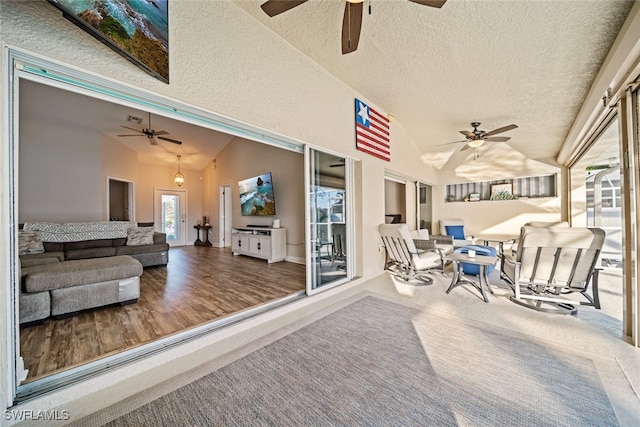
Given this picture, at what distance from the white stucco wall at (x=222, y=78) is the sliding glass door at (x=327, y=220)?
0.25 m

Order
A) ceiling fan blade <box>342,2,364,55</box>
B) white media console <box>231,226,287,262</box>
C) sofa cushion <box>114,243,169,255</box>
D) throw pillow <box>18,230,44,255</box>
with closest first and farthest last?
ceiling fan blade <box>342,2,364,55</box>, throw pillow <box>18,230,44,255</box>, sofa cushion <box>114,243,169,255</box>, white media console <box>231,226,287,262</box>

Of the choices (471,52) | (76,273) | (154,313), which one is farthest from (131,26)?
(471,52)

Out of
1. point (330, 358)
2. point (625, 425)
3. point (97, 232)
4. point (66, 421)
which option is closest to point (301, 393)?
point (330, 358)

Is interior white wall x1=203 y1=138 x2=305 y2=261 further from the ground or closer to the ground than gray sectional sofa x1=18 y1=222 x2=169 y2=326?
further from the ground

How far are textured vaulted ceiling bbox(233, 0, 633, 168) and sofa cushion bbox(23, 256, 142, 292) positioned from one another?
332 cm

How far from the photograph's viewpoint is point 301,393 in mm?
1553

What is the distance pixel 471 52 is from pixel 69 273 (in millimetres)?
5375

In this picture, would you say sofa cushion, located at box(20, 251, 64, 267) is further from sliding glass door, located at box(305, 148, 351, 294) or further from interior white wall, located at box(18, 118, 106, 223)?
sliding glass door, located at box(305, 148, 351, 294)

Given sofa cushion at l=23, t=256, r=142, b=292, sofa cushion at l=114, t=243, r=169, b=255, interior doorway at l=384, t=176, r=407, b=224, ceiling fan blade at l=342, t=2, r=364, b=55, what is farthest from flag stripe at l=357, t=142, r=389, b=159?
sofa cushion at l=114, t=243, r=169, b=255

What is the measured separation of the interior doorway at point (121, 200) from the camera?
6938 mm

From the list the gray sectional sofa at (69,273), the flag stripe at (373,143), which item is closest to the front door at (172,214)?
the gray sectional sofa at (69,273)

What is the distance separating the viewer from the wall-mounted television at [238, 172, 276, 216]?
20.8 ft

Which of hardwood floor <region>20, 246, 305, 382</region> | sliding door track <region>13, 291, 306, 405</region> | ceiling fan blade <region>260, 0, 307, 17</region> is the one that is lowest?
hardwood floor <region>20, 246, 305, 382</region>

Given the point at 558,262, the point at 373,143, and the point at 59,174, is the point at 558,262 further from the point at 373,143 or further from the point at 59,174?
the point at 59,174
